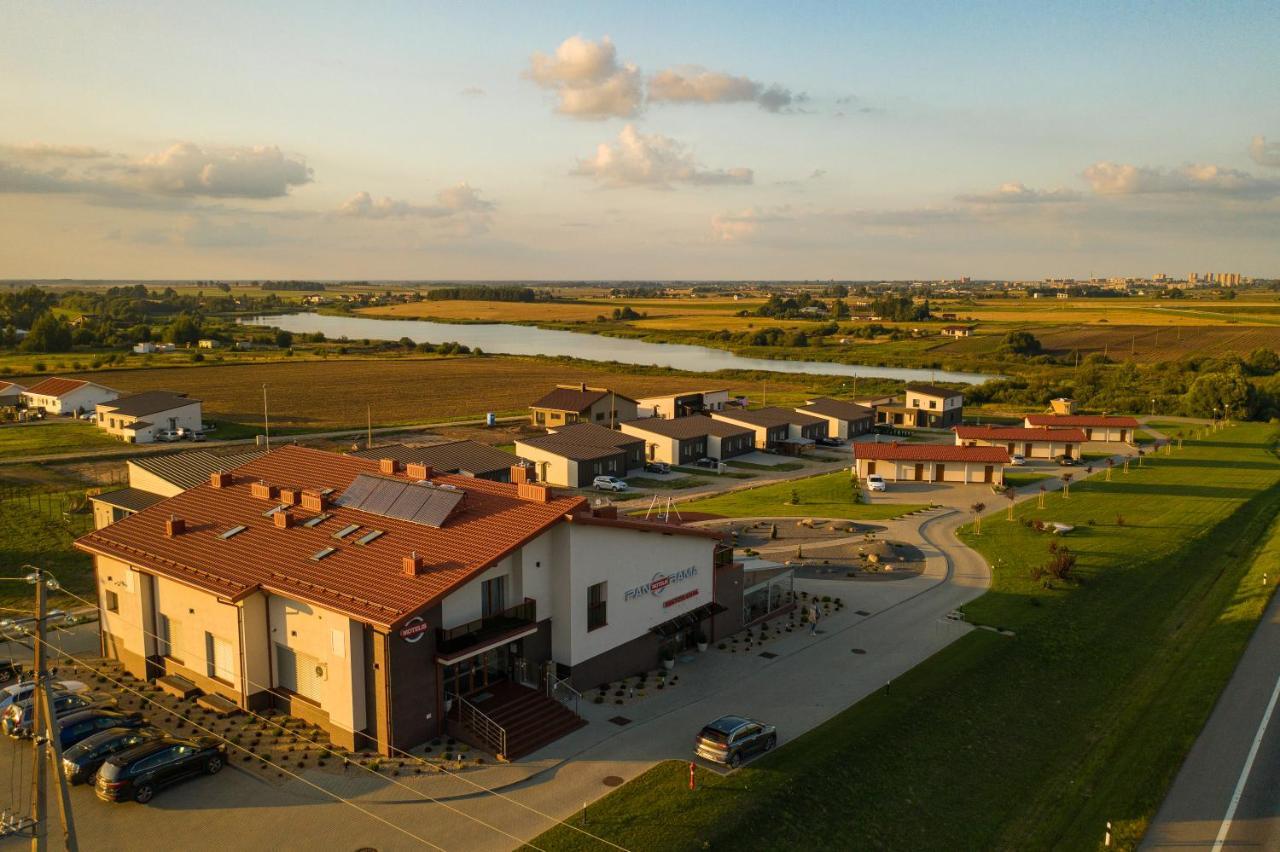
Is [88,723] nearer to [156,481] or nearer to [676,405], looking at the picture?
[156,481]

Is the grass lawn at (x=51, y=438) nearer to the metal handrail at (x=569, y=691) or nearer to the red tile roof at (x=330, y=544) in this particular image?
the red tile roof at (x=330, y=544)

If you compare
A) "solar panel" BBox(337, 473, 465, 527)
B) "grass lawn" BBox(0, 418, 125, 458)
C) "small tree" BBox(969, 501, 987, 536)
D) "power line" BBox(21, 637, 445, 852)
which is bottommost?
"small tree" BBox(969, 501, 987, 536)

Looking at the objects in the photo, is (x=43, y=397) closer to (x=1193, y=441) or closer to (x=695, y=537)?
(x=695, y=537)

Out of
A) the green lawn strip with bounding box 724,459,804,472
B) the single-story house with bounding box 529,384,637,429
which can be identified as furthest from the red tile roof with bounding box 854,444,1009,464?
the single-story house with bounding box 529,384,637,429

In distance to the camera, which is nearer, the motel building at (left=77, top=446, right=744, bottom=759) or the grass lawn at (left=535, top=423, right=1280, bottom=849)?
the grass lawn at (left=535, top=423, right=1280, bottom=849)

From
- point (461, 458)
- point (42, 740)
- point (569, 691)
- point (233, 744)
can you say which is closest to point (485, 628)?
point (569, 691)

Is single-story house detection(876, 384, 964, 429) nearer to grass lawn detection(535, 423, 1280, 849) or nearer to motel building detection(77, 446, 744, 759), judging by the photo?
grass lawn detection(535, 423, 1280, 849)

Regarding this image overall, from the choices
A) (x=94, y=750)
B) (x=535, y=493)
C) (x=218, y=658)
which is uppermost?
(x=535, y=493)
